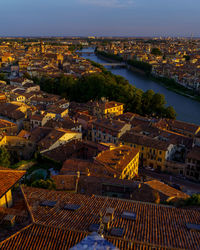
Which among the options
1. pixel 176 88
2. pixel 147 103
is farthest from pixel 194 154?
pixel 176 88

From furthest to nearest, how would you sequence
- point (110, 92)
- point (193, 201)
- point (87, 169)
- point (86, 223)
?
point (110, 92) → point (87, 169) → point (193, 201) → point (86, 223)

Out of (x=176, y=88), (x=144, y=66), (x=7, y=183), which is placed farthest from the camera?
(x=144, y=66)

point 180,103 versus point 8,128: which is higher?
point 8,128

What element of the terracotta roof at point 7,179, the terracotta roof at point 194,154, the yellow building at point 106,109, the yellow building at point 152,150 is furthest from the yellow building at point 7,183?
the yellow building at point 106,109

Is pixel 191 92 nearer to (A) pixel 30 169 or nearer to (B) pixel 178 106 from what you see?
(B) pixel 178 106

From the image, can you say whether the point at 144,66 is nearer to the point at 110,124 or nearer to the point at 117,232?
the point at 110,124

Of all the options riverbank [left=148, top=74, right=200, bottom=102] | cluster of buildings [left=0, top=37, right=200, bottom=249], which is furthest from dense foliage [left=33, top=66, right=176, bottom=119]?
riverbank [left=148, top=74, right=200, bottom=102]

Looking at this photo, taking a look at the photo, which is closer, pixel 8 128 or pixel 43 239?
pixel 43 239

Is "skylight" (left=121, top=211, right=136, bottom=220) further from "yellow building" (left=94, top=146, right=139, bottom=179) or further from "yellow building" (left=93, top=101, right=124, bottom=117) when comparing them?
"yellow building" (left=93, top=101, right=124, bottom=117)
